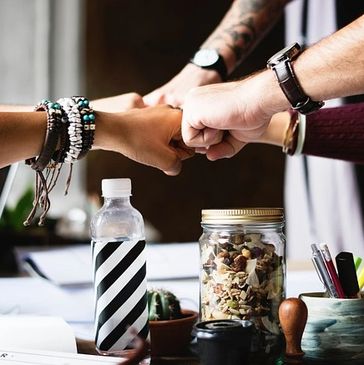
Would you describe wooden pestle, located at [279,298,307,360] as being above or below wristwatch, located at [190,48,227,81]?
below

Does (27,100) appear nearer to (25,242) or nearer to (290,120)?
(25,242)

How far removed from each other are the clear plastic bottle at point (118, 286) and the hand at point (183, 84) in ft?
2.11

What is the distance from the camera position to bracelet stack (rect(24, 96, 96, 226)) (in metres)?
0.81

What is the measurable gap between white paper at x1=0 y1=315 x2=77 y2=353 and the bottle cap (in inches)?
6.5

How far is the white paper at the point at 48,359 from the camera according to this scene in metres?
0.62

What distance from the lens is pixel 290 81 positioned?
809 millimetres

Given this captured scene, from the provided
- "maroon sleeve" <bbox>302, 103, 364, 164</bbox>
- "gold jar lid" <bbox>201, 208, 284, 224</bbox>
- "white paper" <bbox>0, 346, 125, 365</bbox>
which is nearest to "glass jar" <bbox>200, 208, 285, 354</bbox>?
"gold jar lid" <bbox>201, 208, 284, 224</bbox>

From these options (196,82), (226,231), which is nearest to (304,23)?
(196,82)

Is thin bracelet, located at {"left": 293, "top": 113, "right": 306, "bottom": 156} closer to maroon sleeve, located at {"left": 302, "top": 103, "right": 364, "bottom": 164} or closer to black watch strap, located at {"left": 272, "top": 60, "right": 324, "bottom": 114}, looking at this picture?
maroon sleeve, located at {"left": 302, "top": 103, "right": 364, "bottom": 164}

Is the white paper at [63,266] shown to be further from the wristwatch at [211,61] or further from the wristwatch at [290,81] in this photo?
the wristwatch at [290,81]

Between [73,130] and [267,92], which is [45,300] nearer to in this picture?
[73,130]

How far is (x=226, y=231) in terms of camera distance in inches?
27.4

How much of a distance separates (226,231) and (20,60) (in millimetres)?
2284

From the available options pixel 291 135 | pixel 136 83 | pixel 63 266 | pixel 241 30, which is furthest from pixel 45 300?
pixel 136 83
